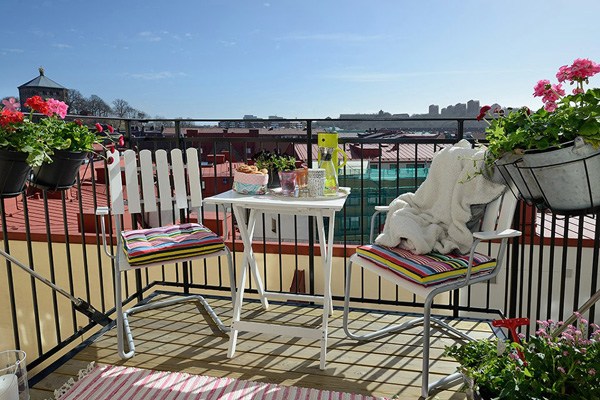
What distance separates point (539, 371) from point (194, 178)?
2100mm

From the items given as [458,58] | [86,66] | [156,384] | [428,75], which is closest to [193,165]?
[156,384]

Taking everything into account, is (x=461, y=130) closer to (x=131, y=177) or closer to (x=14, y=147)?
(x=131, y=177)

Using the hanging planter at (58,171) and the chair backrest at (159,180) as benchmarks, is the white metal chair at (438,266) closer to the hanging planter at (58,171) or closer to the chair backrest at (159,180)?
the chair backrest at (159,180)

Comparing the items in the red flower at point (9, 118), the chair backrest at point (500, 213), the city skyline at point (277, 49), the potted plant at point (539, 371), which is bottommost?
the potted plant at point (539, 371)

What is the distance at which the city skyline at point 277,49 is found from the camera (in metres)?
13.1

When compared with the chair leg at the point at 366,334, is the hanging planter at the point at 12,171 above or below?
above

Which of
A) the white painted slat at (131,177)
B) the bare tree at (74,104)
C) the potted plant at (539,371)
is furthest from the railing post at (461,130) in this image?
the bare tree at (74,104)

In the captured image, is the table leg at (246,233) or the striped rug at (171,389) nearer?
the striped rug at (171,389)

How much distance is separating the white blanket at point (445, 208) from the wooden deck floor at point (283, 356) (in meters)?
0.59

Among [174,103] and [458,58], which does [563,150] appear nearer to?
[458,58]

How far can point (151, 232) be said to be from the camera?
254 cm

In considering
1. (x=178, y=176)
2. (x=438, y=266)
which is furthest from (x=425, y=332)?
(x=178, y=176)

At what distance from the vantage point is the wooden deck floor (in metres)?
2.06

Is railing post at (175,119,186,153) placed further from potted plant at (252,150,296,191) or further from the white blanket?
the white blanket
